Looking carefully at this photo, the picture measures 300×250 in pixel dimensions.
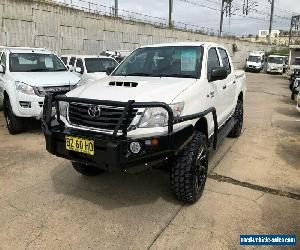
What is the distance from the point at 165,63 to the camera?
4789 millimetres

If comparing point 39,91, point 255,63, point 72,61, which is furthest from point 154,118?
point 255,63

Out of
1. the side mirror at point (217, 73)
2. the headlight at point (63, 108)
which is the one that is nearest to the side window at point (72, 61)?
the headlight at point (63, 108)

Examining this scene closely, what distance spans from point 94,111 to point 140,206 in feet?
4.19

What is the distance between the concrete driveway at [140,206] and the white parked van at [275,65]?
2708 centimetres

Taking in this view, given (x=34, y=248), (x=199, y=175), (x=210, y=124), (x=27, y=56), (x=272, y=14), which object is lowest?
(x=34, y=248)

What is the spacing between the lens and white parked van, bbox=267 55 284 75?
3069 cm

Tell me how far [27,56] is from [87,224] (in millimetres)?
5867

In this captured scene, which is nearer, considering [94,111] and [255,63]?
[94,111]

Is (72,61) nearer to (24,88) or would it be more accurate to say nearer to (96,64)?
(96,64)

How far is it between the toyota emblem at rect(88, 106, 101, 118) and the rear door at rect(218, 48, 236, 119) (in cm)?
244

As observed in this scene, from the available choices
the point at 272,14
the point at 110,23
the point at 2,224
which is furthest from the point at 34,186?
the point at 272,14

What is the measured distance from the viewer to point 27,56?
816 cm

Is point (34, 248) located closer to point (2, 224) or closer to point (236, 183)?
point (2, 224)

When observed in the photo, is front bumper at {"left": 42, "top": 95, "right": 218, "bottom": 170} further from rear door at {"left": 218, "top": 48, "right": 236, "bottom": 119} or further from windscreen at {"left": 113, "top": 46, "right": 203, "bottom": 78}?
rear door at {"left": 218, "top": 48, "right": 236, "bottom": 119}
